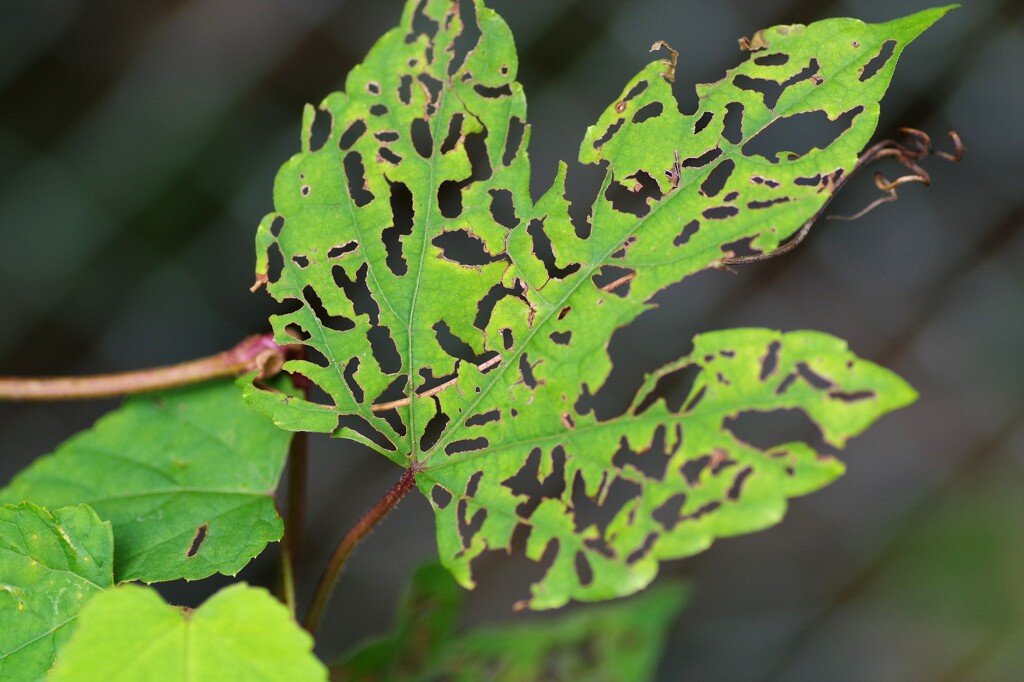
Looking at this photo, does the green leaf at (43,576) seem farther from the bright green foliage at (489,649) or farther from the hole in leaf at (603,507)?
the hole in leaf at (603,507)

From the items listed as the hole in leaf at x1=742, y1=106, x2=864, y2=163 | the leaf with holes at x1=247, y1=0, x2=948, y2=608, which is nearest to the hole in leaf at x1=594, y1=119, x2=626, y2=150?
the leaf with holes at x1=247, y1=0, x2=948, y2=608

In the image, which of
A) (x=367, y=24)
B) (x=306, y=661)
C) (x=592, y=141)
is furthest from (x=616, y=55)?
(x=306, y=661)

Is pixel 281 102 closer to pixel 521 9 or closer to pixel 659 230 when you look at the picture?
pixel 521 9

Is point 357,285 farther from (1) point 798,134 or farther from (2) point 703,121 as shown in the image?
(1) point 798,134

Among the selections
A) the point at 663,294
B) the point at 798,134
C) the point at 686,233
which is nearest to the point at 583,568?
the point at 686,233

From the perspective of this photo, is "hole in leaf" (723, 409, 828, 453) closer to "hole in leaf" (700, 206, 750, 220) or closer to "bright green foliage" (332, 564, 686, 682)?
"bright green foliage" (332, 564, 686, 682)
